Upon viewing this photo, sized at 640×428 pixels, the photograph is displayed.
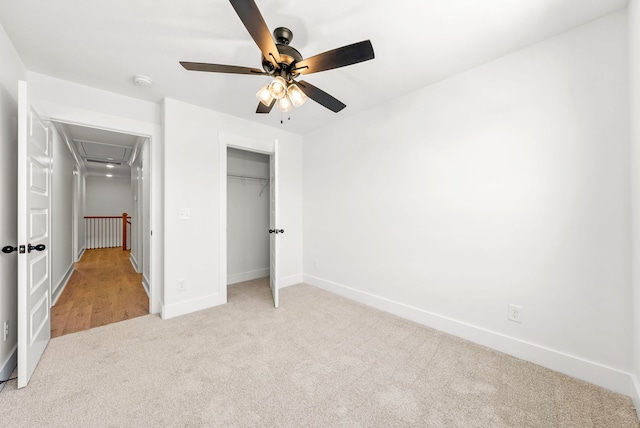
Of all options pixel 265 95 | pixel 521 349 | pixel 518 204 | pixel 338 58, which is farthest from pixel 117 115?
pixel 521 349

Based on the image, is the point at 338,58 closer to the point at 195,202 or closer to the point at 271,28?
the point at 271,28

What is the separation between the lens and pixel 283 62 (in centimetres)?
157

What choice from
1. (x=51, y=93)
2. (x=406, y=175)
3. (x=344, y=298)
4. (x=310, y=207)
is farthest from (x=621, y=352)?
(x=51, y=93)

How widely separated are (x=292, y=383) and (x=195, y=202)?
220cm

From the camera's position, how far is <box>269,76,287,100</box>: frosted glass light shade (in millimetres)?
1622

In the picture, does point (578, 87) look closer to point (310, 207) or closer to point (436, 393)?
point (436, 393)

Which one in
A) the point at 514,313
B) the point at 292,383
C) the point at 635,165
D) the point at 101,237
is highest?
the point at 635,165

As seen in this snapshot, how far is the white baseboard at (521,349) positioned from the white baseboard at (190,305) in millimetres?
1862

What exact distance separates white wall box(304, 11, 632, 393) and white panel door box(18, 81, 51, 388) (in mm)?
2887

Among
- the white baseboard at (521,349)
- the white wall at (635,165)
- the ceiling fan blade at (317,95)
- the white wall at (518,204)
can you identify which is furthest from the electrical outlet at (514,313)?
the ceiling fan blade at (317,95)

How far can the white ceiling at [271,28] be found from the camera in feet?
5.11

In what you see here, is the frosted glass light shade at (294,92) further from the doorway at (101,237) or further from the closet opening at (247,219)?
the closet opening at (247,219)

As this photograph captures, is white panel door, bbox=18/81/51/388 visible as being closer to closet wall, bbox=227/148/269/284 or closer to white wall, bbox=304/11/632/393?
closet wall, bbox=227/148/269/284

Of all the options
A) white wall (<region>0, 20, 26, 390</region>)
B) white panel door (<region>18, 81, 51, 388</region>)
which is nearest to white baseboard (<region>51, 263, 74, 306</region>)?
white panel door (<region>18, 81, 51, 388</region>)
